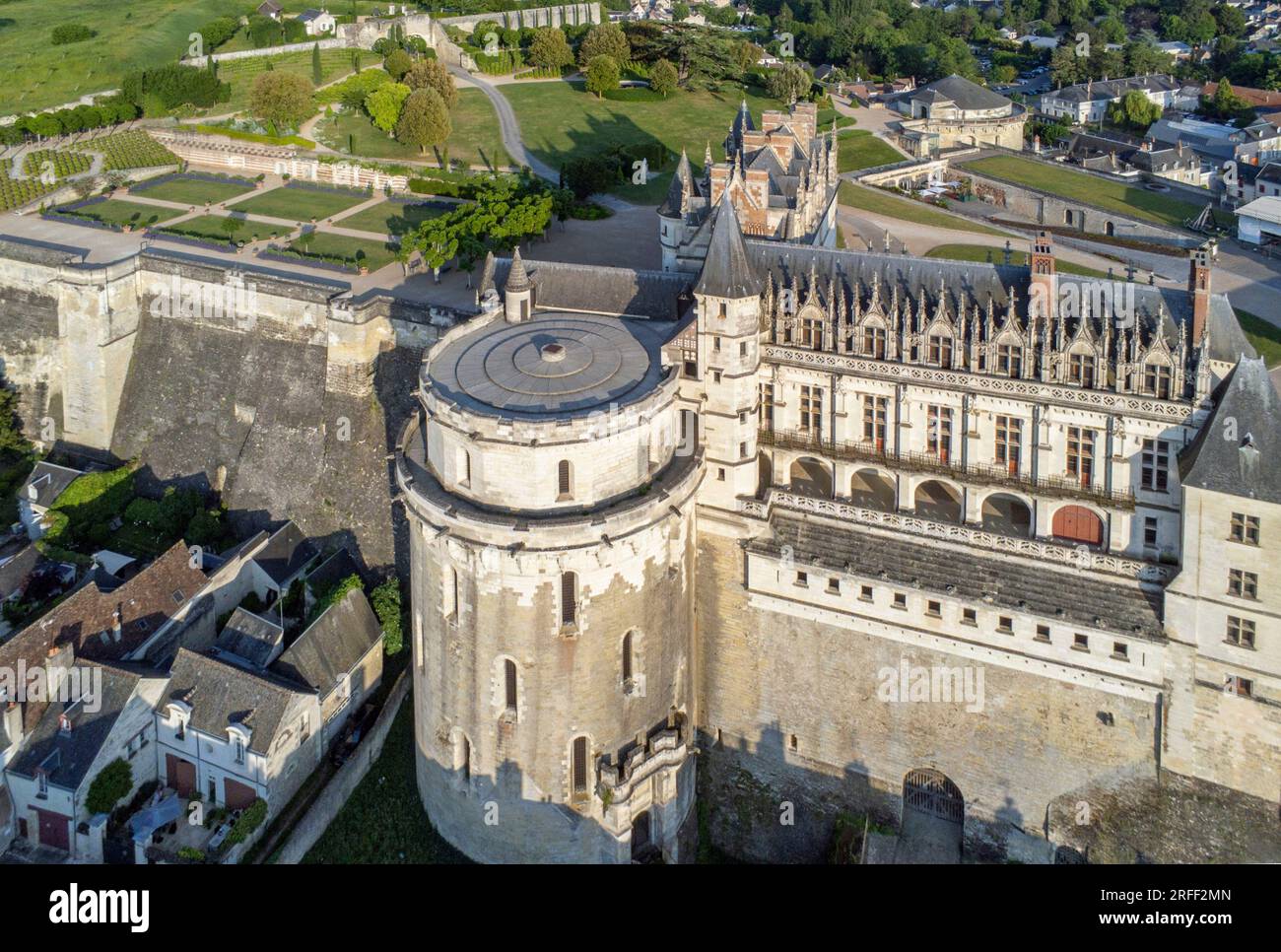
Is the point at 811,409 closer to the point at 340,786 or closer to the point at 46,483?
the point at 340,786

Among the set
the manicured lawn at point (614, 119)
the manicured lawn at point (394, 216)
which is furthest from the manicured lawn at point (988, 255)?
the manicured lawn at point (394, 216)

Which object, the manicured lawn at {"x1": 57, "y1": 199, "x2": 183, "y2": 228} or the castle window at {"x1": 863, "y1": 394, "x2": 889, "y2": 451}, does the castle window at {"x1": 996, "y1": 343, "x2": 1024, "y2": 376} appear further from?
the manicured lawn at {"x1": 57, "y1": 199, "x2": 183, "y2": 228}

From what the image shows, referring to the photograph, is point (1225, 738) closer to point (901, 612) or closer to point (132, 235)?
point (901, 612)

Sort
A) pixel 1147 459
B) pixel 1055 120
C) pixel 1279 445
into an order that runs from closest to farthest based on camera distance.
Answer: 1. pixel 1279 445
2. pixel 1147 459
3. pixel 1055 120

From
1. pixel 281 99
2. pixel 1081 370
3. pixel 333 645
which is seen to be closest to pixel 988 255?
pixel 1081 370

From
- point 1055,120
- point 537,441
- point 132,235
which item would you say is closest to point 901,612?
point 537,441
